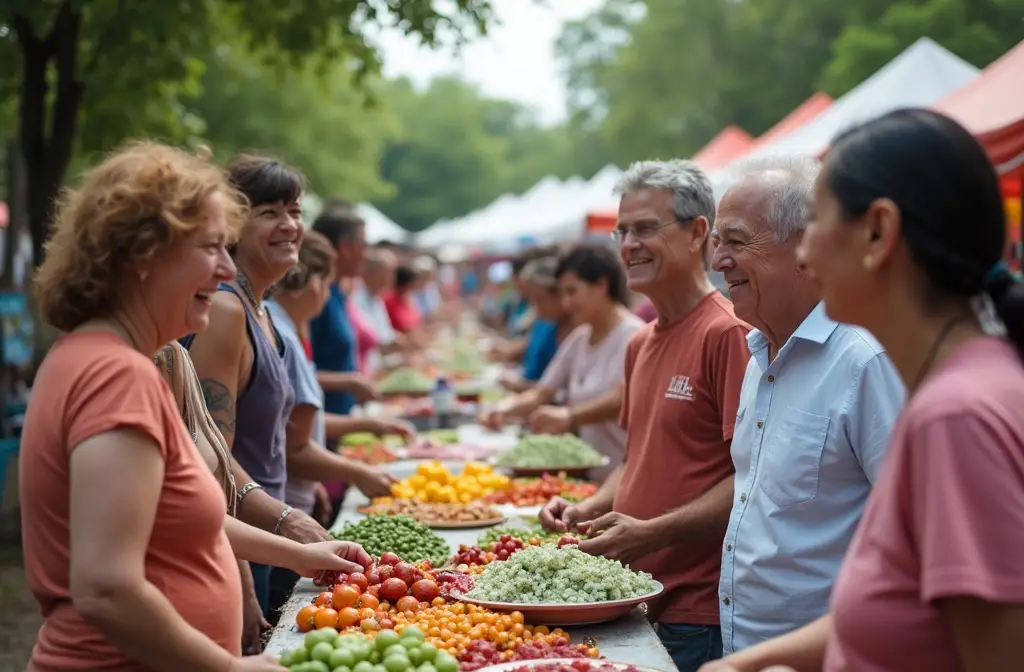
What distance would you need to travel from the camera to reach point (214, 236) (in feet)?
8.27

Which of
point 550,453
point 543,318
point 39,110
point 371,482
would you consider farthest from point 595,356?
point 39,110

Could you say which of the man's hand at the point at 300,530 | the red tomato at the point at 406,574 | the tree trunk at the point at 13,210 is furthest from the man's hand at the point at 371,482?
the tree trunk at the point at 13,210

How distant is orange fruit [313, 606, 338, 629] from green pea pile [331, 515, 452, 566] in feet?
2.54

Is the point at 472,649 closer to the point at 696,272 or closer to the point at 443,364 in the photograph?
the point at 696,272

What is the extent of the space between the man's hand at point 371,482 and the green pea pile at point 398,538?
1.05 metres

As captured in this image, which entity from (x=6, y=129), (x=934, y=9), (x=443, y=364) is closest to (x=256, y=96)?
(x=6, y=129)

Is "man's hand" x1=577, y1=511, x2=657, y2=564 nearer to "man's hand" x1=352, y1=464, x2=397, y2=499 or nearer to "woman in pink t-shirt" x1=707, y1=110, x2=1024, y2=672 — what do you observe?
"woman in pink t-shirt" x1=707, y1=110, x2=1024, y2=672

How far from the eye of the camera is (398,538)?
4.26 m

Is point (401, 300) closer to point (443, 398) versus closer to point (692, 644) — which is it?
point (443, 398)

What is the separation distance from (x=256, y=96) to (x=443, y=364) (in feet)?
32.7

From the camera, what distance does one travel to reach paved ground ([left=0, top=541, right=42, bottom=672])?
6.69 metres

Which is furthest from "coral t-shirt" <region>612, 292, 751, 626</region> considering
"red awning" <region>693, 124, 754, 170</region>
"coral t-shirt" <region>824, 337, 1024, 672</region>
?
"red awning" <region>693, 124, 754, 170</region>

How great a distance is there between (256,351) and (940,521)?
291 cm

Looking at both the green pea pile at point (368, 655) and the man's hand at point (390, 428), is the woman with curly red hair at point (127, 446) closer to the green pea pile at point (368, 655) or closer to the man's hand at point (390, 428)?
the green pea pile at point (368, 655)
